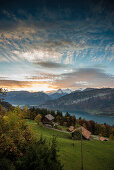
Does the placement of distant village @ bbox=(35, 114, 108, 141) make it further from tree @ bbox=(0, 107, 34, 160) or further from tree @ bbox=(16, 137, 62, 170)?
tree @ bbox=(16, 137, 62, 170)

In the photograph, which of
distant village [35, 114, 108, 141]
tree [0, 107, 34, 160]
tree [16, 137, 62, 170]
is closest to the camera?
tree [16, 137, 62, 170]

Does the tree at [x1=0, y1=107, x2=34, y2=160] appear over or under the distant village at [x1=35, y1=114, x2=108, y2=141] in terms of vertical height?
over

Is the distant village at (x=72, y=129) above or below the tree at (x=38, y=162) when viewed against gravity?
below

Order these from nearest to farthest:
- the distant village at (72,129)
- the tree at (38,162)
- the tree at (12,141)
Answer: the tree at (38,162) → the tree at (12,141) → the distant village at (72,129)

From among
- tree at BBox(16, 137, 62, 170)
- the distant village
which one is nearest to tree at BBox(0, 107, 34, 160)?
tree at BBox(16, 137, 62, 170)

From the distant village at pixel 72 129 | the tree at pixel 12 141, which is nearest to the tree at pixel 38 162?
the tree at pixel 12 141

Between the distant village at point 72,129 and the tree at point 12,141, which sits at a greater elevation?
the tree at point 12,141

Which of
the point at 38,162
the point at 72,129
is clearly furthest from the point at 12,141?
the point at 72,129

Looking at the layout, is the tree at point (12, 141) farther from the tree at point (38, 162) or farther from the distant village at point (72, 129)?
the distant village at point (72, 129)

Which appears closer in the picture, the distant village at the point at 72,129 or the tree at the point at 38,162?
the tree at the point at 38,162

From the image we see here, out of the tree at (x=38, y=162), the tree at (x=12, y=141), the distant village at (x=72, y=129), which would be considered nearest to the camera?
the tree at (x=38, y=162)

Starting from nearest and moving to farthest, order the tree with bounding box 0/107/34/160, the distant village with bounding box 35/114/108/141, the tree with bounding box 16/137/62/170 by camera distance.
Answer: the tree with bounding box 16/137/62/170 → the tree with bounding box 0/107/34/160 → the distant village with bounding box 35/114/108/141

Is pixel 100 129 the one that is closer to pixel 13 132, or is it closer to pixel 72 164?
pixel 72 164

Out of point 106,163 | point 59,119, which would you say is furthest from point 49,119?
point 106,163
